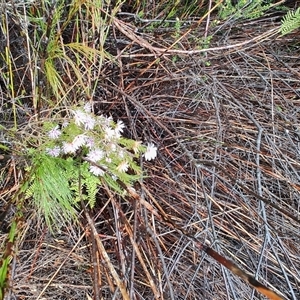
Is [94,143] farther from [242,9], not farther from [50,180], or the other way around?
[242,9]

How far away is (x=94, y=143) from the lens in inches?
35.2

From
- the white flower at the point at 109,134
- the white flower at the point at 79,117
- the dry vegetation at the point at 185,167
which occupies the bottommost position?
the dry vegetation at the point at 185,167

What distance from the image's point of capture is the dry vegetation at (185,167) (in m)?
1.05

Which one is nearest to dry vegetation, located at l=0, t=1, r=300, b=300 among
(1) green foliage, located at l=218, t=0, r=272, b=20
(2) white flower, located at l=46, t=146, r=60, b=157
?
(1) green foliage, located at l=218, t=0, r=272, b=20

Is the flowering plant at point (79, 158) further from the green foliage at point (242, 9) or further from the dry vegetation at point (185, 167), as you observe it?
the green foliage at point (242, 9)

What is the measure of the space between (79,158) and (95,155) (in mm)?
69

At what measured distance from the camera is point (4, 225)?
3.52ft

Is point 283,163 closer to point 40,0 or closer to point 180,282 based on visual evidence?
point 180,282

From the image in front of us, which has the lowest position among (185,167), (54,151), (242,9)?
(185,167)

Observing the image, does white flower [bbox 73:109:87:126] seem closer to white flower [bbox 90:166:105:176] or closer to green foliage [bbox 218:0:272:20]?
white flower [bbox 90:166:105:176]

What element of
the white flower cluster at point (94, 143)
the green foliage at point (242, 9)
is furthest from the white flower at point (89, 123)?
the green foliage at point (242, 9)

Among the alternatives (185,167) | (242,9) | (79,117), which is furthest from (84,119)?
(242,9)

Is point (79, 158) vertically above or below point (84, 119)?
below

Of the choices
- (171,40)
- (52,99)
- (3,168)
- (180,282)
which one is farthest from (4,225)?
(171,40)
